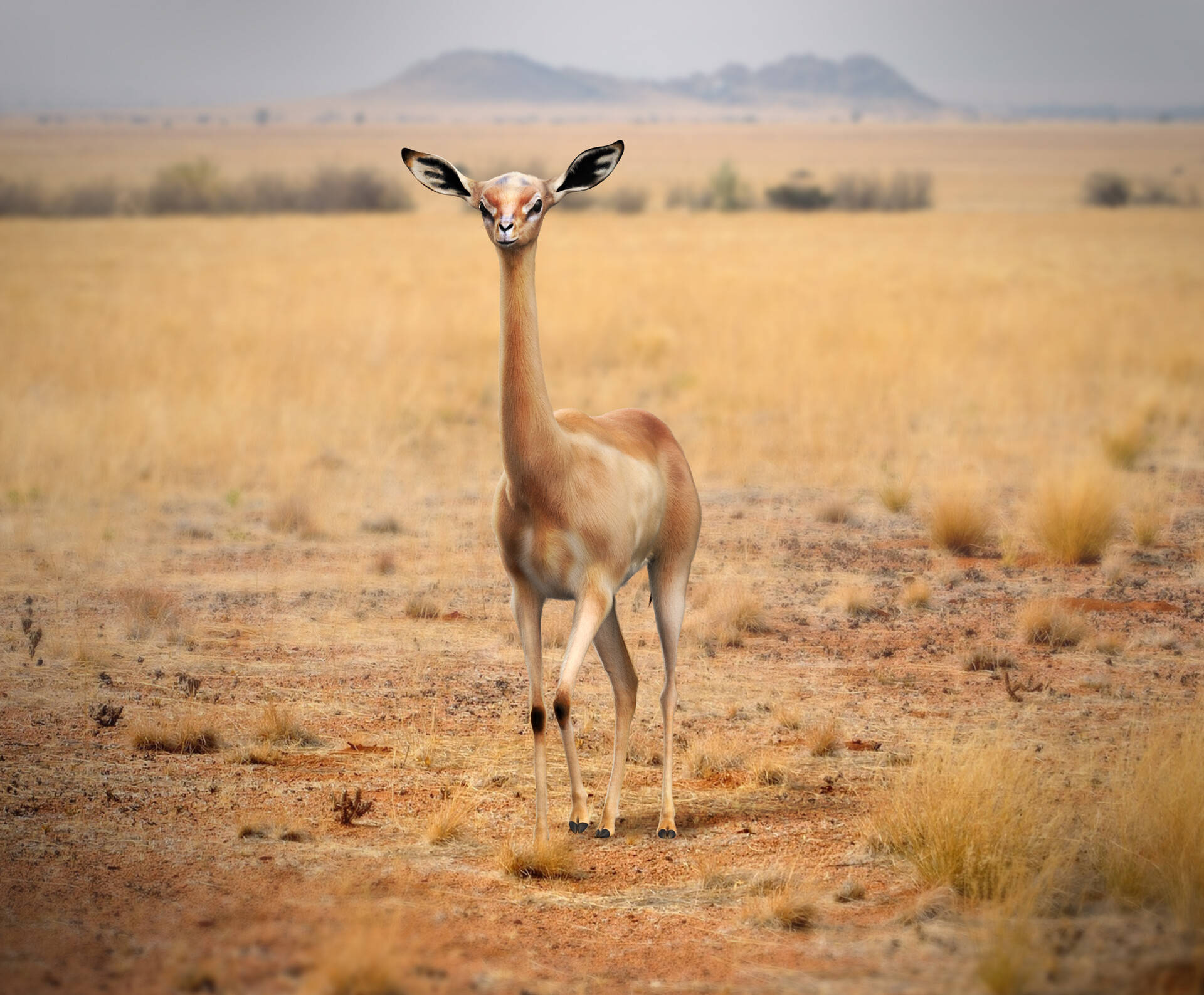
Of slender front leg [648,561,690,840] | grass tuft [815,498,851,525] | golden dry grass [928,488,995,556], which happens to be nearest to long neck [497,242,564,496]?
slender front leg [648,561,690,840]

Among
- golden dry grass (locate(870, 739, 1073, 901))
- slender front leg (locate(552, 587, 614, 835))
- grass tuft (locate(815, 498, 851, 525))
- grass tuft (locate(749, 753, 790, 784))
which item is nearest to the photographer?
golden dry grass (locate(870, 739, 1073, 901))

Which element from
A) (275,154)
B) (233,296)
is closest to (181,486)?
(233,296)

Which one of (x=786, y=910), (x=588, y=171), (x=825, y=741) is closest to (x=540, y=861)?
(x=786, y=910)

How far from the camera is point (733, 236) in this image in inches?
1801

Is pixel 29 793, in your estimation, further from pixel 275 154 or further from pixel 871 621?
pixel 275 154

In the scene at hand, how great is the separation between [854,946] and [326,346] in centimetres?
1980

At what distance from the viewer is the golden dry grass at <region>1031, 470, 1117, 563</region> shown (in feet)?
38.2

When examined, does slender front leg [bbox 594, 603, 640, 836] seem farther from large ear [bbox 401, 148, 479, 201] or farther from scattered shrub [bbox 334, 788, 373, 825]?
large ear [bbox 401, 148, 479, 201]

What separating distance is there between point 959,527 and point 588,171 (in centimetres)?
722

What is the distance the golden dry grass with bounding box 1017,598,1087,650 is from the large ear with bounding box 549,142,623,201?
5277 mm

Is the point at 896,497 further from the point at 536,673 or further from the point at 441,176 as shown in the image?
the point at 441,176

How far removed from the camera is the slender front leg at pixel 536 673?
5.78 metres

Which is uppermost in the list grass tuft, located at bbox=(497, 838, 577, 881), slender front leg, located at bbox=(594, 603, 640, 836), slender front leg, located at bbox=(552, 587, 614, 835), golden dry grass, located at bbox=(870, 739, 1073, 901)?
slender front leg, located at bbox=(552, 587, 614, 835)

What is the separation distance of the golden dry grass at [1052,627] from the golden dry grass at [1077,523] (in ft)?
7.03
